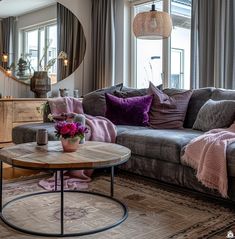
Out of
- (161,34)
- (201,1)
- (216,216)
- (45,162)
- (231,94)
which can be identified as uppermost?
(201,1)

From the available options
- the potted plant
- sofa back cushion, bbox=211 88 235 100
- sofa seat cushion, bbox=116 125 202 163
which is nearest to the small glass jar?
the potted plant

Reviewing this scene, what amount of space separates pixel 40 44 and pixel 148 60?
5.67 feet

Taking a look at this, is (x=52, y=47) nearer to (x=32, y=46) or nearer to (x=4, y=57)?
(x=32, y=46)

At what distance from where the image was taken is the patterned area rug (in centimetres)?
214

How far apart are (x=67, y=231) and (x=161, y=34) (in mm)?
2596

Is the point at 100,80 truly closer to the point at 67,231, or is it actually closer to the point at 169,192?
the point at 169,192

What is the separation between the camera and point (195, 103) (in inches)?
146

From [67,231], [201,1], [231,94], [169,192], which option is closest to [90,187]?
[169,192]

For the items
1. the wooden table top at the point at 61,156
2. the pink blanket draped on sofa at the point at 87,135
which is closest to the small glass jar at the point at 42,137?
the wooden table top at the point at 61,156

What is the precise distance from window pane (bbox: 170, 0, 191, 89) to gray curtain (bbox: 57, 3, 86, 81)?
1625 millimetres

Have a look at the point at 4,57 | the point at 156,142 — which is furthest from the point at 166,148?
the point at 4,57

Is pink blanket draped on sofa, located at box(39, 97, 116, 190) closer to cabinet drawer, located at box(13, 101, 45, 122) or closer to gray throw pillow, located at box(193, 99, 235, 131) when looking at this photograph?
gray throw pillow, located at box(193, 99, 235, 131)

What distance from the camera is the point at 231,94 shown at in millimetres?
3412

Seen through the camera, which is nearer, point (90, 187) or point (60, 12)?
point (90, 187)
